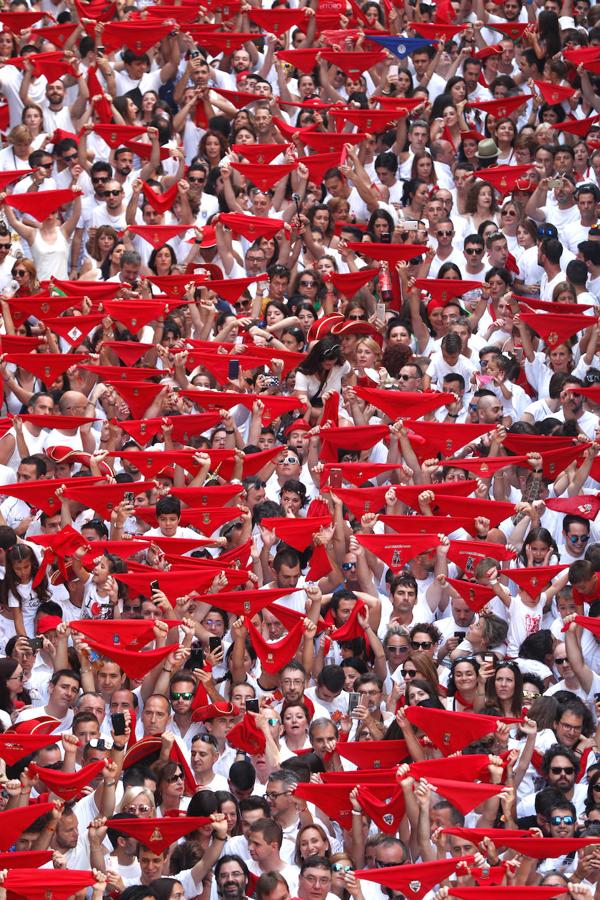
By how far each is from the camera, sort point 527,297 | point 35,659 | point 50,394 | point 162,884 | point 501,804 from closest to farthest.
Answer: point 162,884 < point 501,804 < point 35,659 < point 50,394 < point 527,297

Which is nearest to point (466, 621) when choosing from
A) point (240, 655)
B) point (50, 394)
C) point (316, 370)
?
point (240, 655)

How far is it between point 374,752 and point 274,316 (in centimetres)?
424

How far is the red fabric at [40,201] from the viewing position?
48.4ft

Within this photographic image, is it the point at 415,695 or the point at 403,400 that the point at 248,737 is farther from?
the point at 403,400

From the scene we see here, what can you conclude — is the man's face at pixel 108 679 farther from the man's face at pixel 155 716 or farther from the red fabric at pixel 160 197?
the red fabric at pixel 160 197

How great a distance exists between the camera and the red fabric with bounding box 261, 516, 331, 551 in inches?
480

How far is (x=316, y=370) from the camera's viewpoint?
13562 mm

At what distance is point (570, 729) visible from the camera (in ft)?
35.5

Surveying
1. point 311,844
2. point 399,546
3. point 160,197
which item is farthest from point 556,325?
point 311,844

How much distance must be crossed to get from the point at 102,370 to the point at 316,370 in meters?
1.41

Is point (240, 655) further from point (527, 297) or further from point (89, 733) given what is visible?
point (527, 297)

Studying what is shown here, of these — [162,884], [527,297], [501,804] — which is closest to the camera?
[162,884]

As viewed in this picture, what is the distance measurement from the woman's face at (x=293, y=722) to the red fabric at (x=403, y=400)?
292 centimetres

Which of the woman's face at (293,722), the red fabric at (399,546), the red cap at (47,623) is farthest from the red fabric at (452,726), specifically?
the red cap at (47,623)
